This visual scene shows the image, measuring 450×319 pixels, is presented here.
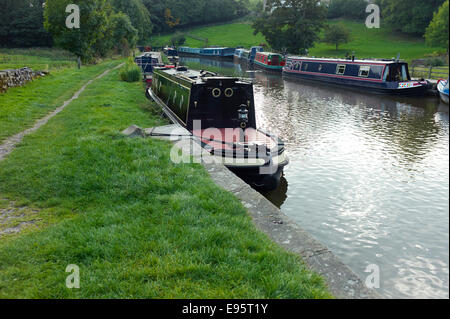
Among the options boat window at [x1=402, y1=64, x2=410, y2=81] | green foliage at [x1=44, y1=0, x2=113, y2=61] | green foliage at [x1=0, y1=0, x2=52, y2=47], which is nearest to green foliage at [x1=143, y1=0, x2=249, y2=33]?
green foliage at [x1=0, y1=0, x2=52, y2=47]

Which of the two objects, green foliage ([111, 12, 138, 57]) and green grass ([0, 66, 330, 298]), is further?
green foliage ([111, 12, 138, 57])

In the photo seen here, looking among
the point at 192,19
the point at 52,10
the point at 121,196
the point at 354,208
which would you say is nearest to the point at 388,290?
the point at 354,208

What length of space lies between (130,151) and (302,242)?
4.82 meters

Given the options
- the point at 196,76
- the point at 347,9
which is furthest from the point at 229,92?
the point at 347,9

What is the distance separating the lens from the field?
3572 centimetres

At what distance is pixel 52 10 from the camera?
2659 centimetres

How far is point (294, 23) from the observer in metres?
46.5

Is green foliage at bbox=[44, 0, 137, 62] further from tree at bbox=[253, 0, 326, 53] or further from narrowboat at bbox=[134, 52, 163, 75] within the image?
tree at bbox=[253, 0, 326, 53]

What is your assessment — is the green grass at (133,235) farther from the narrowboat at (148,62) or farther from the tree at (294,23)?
the tree at (294,23)

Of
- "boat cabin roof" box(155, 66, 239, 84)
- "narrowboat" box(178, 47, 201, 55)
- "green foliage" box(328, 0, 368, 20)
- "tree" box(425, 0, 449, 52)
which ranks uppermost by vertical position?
"green foliage" box(328, 0, 368, 20)

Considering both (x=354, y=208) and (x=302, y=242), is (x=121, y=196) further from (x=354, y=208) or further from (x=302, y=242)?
(x=354, y=208)

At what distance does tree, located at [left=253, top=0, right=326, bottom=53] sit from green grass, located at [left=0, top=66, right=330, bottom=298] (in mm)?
42078

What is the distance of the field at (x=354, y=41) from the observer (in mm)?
35719
